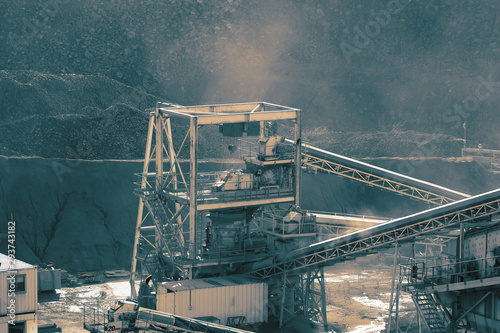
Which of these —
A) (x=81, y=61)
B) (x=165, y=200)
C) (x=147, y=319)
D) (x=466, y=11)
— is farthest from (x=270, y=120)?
(x=466, y=11)

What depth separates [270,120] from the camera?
4016 centimetres

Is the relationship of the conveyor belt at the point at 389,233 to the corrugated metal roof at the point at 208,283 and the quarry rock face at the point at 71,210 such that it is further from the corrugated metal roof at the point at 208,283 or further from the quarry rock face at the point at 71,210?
the quarry rock face at the point at 71,210

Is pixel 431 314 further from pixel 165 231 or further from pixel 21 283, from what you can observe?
pixel 21 283

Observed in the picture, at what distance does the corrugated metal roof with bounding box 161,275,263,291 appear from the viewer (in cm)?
3550

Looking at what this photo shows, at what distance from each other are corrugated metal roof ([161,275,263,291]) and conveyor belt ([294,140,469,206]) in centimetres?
859

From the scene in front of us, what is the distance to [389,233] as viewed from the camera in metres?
34.9

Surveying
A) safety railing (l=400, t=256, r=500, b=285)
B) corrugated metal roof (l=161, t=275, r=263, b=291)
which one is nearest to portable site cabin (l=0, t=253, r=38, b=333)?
corrugated metal roof (l=161, t=275, r=263, b=291)

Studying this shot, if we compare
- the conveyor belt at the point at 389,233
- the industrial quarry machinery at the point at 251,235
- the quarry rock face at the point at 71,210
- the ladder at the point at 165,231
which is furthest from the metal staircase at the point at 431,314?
the quarry rock face at the point at 71,210

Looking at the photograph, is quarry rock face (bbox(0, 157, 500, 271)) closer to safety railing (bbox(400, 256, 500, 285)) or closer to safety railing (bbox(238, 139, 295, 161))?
safety railing (bbox(238, 139, 295, 161))

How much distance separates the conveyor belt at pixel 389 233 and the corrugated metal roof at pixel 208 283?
0.91 metres

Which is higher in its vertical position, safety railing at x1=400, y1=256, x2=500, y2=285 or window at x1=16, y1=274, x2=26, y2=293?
safety railing at x1=400, y1=256, x2=500, y2=285

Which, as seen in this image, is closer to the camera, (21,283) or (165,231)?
(21,283)

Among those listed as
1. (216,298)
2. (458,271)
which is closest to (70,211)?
Result: (216,298)

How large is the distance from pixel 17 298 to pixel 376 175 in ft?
59.5
